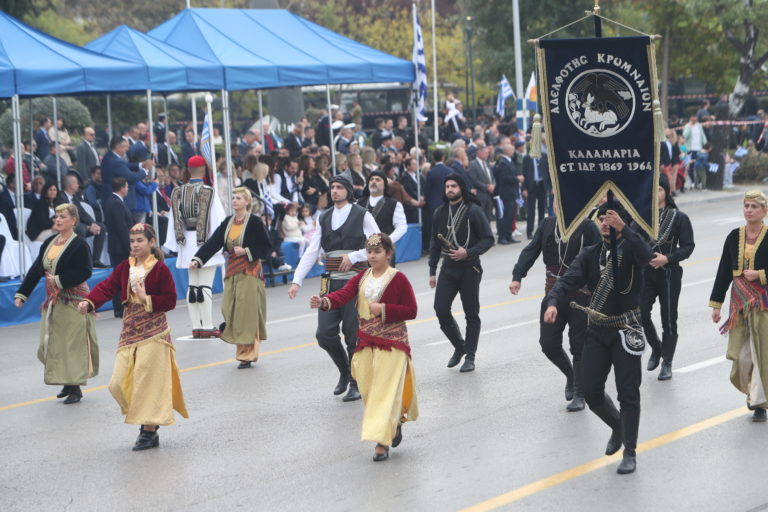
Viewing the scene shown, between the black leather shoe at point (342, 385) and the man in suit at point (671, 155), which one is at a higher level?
the man in suit at point (671, 155)

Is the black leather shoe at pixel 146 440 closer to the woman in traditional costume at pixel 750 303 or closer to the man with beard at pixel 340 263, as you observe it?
the man with beard at pixel 340 263

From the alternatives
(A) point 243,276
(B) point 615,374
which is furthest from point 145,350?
(B) point 615,374

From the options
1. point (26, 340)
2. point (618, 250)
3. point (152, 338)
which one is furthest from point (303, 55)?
point (618, 250)

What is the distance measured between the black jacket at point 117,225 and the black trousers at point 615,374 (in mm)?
9892

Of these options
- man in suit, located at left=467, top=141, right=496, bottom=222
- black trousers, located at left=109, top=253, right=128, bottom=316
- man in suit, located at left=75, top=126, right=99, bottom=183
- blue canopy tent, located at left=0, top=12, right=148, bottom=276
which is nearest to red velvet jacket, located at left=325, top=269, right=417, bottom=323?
black trousers, located at left=109, top=253, right=128, bottom=316

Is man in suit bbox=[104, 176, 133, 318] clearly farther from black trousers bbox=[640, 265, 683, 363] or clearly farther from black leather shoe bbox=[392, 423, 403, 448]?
black leather shoe bbox=[392, 423, 403, 448]

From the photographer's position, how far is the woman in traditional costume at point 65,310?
10922 millimetres

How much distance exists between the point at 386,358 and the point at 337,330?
2000 millimetres

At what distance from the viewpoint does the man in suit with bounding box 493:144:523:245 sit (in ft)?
75.0

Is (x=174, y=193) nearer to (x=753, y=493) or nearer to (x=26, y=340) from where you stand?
(x=26, y=340)

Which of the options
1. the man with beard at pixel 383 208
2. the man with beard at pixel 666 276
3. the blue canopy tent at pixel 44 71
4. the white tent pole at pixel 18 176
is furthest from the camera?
the white tent pole at pixel 18 176

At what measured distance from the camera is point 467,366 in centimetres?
1164

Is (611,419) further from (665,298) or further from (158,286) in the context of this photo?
(158,286)

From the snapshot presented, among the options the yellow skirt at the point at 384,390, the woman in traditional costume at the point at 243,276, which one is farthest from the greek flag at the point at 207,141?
the yellow skirt at the point at 384,390
